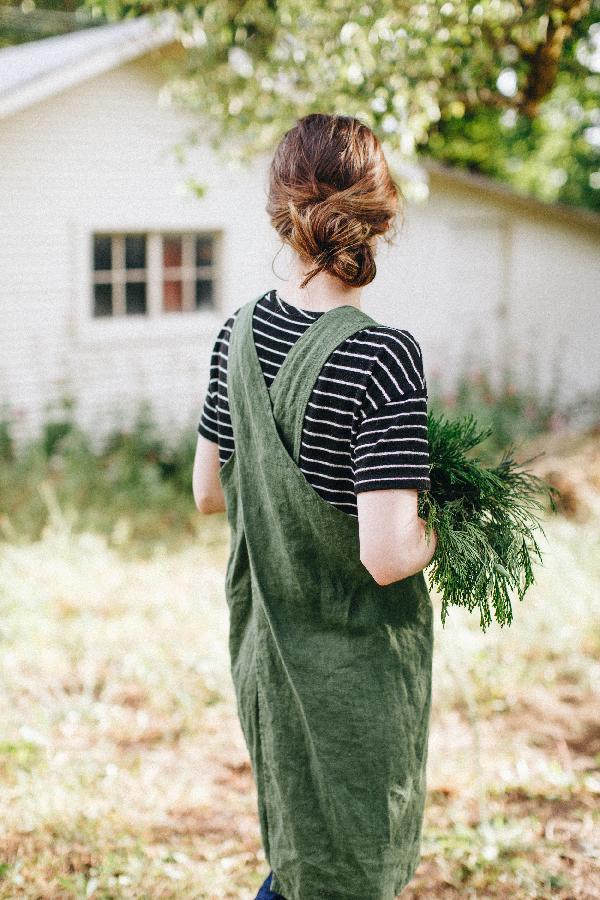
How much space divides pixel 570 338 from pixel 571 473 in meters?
6.50

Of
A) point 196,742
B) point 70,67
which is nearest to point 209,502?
point 196,742

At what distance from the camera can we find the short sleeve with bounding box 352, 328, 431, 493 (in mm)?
1596

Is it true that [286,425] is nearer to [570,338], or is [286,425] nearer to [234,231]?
[234,231]

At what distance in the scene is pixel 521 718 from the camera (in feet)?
12.1

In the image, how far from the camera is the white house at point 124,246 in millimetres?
7762

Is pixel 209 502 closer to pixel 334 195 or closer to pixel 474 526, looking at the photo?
pixel 474 526

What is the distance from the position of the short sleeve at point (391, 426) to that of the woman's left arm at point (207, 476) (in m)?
0.56

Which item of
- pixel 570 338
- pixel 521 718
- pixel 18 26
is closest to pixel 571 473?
pixel 521 718

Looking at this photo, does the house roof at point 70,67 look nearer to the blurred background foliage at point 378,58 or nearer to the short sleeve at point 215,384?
the blurred background foliage at point 378,58

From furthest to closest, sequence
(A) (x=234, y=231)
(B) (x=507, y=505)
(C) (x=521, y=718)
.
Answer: (A) (x=234, y=231) < (C) (x=521, y=718) < (B) (x=507, y=505)

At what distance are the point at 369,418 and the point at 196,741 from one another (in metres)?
2.32

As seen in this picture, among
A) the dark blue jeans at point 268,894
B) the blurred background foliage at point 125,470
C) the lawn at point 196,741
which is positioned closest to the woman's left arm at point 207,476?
the dark blue jeans at point 268,894

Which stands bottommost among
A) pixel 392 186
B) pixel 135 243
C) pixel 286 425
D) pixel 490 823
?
pixel 490 823

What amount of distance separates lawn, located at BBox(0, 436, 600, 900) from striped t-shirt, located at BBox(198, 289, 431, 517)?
1.56 meters
